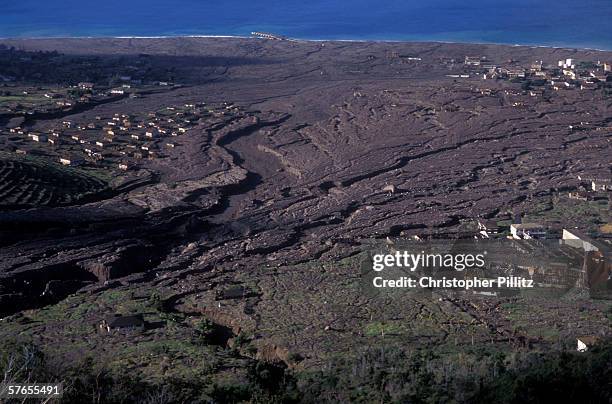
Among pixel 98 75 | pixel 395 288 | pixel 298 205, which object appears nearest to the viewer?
pixel 395 288

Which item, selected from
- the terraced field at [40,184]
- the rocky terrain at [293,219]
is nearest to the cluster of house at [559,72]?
the rocky terrain at [293,219]

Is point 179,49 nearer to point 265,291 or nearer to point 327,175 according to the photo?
point 327,175

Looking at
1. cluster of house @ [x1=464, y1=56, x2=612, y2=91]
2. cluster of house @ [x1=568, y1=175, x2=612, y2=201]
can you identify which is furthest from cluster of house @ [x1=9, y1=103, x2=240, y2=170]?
cluster of house @ [x1=464, y1=56, x2=612, y2=91]

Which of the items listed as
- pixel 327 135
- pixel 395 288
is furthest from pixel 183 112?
pixel 395 288

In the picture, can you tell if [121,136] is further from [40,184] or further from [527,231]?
[527,231]

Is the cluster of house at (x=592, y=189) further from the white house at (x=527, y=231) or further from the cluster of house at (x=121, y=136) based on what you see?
the cluster of house at (x=121, y=136)

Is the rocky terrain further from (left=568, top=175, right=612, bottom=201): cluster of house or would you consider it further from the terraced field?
(left=568, top=175, right=612, bottom=201): cluster of house

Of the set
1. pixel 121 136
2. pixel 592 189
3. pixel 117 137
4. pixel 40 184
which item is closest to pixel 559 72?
pixel 592 189
